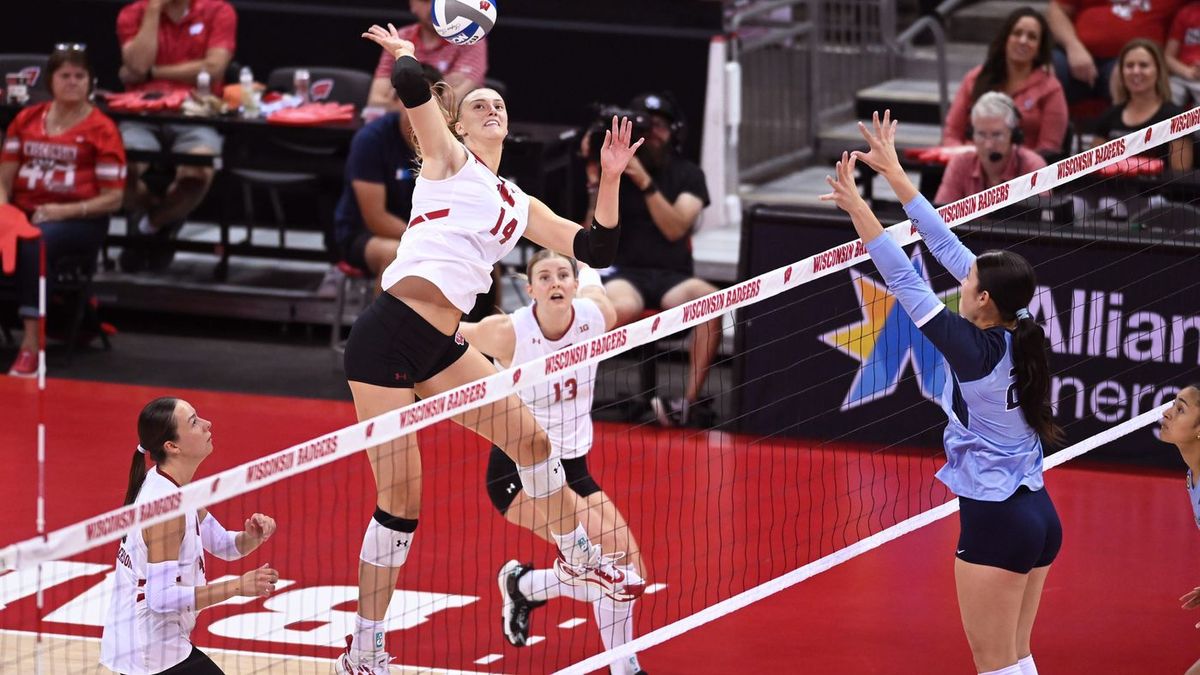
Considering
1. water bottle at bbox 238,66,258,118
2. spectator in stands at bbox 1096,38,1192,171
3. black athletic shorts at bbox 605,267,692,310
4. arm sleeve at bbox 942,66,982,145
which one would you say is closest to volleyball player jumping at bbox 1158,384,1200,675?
black athletic shorts at bbox 605,267,692,310

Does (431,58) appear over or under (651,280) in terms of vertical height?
over

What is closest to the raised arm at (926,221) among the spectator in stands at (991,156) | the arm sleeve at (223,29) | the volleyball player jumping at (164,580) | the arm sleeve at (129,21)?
the volleyball player jumping at (164,580)

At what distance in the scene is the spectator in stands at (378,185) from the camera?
9898mm

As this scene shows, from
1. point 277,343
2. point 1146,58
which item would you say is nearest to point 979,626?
point 1146,58

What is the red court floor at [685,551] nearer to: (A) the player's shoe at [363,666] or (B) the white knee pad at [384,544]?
(A) the player's shoe at [363,666]

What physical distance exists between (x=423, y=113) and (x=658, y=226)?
4278 millimetres

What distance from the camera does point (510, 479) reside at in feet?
21.8

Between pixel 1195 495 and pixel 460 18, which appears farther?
pixel 460 18

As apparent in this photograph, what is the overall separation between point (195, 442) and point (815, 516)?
11.5 feet

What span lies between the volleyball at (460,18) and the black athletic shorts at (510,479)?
5.06 feet

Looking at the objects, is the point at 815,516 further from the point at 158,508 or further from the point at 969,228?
the point at 158,508

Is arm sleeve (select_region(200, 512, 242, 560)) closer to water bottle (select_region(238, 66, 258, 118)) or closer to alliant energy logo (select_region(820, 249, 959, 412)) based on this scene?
alliant energy logo (select_region(820, 249, 959, 412))

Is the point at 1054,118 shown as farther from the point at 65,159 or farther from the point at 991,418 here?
the point at 65,159

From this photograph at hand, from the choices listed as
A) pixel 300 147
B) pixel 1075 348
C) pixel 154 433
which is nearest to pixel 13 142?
pixel 300 147
